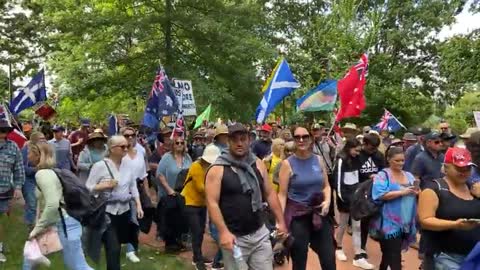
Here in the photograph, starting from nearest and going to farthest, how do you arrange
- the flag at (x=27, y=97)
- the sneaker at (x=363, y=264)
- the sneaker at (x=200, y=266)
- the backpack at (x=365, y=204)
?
the backpack at (x=365, y=204) → the sneaker at (x=200, y=266) → the sneaker at (x=363, y=264) → the flag at (x=27, y=97)

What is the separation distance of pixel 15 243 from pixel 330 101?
5.75 m

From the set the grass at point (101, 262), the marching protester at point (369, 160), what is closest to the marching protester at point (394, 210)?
the marching protester at point (369, 160)

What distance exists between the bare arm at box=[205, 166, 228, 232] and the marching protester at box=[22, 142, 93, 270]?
124cm

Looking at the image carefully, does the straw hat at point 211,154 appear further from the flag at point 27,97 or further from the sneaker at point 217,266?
the flag at point 27,97

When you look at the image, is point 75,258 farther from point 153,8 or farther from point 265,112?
point 153,8

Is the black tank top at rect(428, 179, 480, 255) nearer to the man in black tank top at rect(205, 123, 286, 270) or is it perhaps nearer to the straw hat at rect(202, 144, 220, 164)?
the man in black tank top at rect(205, 123, 286, 270)

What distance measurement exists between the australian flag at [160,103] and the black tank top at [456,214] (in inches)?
312

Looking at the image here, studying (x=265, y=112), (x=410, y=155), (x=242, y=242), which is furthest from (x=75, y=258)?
(x=410, y=155)

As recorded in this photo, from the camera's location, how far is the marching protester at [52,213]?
4887 millimetres

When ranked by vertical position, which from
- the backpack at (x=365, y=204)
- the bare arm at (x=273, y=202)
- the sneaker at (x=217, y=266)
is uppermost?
Result: the bare arm at (x=273, y=202)

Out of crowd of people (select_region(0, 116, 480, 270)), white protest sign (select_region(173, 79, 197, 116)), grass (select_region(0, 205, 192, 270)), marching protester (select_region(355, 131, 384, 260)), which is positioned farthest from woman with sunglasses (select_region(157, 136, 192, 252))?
white protest sign (select_region(173, 79, 197, 116))

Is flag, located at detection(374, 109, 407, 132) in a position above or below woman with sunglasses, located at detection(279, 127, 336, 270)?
above

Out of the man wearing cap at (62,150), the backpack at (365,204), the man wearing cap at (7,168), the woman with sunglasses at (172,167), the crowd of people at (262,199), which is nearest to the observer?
the crowd of people at (262,199)

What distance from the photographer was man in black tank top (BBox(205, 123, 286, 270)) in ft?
15.7
